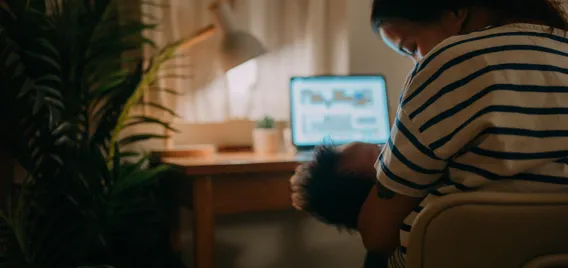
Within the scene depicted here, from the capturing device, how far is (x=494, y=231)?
2.03ft

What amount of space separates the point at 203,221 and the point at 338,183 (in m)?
0.80

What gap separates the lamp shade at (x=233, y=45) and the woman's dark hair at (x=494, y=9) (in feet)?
3.15

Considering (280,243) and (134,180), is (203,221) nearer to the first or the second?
(134,180)

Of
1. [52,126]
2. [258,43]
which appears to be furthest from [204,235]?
[258,43]

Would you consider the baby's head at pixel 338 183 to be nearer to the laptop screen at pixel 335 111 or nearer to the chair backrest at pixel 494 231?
the chair backrest at pixel 494 231

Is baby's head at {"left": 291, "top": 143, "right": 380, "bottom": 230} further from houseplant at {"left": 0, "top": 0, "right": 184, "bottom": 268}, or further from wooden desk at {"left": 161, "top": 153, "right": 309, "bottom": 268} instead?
houseplant at {"left": 0, "top": 0, "right": 184, "bottom": 268}

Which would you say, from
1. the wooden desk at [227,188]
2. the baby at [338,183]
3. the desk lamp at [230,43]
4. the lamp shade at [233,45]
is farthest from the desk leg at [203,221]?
the baby at [338,183]

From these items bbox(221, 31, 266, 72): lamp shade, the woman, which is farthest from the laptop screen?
the woman

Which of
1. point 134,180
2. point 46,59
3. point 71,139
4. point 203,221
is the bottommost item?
point 203,221

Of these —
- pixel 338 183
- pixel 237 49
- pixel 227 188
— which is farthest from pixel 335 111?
pixel 338 183

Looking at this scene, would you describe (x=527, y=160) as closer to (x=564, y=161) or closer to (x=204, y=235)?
(x=564, y=161)

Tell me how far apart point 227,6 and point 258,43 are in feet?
0.70

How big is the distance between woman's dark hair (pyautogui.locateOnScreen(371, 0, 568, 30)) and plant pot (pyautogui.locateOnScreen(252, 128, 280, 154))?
3.39 feet

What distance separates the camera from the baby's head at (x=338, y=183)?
821 mm
